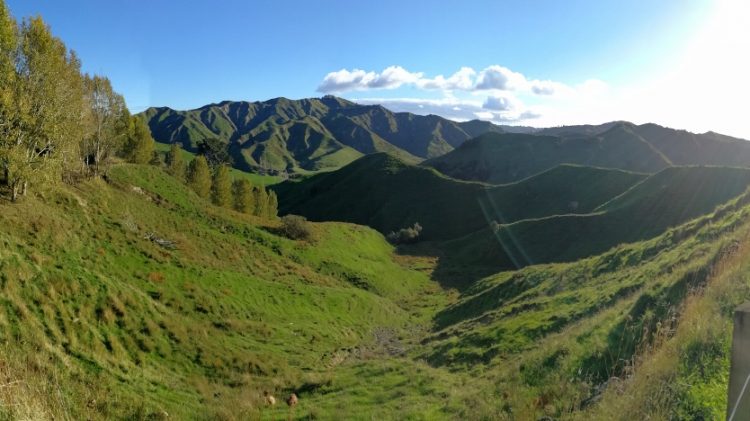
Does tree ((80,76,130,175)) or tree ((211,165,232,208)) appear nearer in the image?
tree ((80,76,130,175))

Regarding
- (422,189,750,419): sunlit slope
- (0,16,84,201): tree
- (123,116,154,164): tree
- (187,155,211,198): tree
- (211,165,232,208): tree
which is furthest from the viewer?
(211,165,232,208): tree

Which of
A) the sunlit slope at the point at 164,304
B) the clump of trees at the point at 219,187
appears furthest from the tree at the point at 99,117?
the clump of trees at the point at 219,187

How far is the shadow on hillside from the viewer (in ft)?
216

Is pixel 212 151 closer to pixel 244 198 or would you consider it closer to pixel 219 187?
pixel 244 198

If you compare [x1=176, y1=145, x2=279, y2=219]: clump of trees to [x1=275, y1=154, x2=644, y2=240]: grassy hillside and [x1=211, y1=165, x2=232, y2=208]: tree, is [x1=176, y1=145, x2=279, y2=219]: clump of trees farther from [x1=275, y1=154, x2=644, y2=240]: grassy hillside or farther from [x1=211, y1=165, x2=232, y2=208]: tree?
[x1=275, y1=154, x2=644, y2=240]: grassy hillside

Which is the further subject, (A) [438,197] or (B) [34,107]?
(A) [438,197]

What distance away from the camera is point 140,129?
85.2 m

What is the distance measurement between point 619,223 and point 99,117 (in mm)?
74072

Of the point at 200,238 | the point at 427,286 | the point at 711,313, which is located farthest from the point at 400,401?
the point at 427,286

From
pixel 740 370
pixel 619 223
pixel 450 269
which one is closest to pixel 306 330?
pixel 740 370

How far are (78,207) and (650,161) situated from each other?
7637 inches

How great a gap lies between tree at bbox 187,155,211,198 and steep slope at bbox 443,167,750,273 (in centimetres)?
5255

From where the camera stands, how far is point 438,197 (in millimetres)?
144250

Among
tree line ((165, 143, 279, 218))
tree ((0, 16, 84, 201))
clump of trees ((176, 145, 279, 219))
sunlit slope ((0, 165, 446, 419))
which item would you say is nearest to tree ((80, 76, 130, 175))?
sunlit slope ((0, 165, 446, 419))
